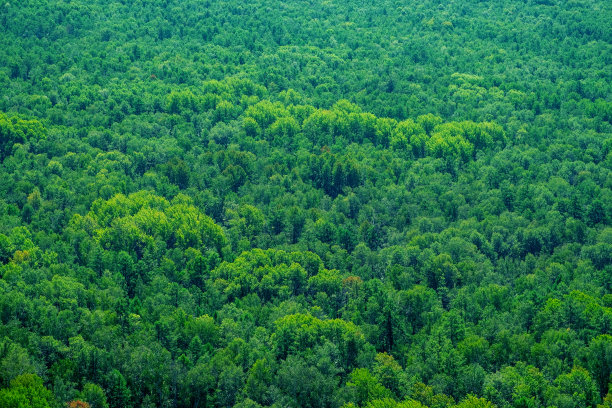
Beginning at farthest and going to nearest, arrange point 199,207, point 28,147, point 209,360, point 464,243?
1. point 28,147
2. point 199,207
3. point 464,243
4. point 209,360

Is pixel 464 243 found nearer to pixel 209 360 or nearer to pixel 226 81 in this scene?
pixel 209 360

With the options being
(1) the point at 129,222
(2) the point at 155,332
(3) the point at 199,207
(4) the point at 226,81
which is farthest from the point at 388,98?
(2) the point at 155,332

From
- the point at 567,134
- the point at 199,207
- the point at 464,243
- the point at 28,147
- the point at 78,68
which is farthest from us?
the point at 78,68

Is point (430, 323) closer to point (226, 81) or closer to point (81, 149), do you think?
point (81, 149)

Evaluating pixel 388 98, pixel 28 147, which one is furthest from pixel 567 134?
pixel 28 147

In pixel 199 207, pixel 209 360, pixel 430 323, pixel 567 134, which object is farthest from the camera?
pixel 567 134

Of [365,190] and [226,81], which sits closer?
[365,190]
